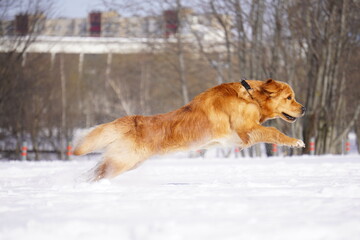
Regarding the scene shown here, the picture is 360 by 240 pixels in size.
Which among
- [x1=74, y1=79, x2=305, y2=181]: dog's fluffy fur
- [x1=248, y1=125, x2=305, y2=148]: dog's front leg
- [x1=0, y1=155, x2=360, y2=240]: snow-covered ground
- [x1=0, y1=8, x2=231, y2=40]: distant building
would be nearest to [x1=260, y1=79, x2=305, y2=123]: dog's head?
[x1=74, y1=79, x2=305, y2=181]: dog's fluffy fur

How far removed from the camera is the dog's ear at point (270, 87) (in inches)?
283

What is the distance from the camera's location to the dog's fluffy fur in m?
6.80

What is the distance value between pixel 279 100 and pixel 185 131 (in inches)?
53.0

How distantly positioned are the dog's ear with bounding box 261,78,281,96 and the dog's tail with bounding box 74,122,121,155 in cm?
191

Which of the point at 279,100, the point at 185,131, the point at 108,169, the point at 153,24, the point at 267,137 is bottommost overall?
the point at 108,169

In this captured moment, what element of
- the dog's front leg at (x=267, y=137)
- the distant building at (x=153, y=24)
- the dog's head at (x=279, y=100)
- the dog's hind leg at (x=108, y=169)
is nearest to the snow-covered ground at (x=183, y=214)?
the dog's hind leg at (x=108, y=169)

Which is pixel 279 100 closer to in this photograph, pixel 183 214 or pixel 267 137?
pixel 267 137

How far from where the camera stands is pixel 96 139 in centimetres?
684

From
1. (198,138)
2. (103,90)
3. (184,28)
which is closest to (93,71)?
(103,90)

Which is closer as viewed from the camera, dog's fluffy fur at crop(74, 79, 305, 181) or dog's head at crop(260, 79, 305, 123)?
dog's fluffy fur at crop(74, 79, 305, 181)

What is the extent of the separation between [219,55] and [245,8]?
13.0ft

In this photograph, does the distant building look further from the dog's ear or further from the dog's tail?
the dog's tail

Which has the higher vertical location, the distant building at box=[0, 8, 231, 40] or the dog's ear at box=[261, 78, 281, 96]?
the distant building at box=[0, 8, 231, 40]

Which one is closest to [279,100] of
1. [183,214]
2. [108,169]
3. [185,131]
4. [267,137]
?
[267,137]
